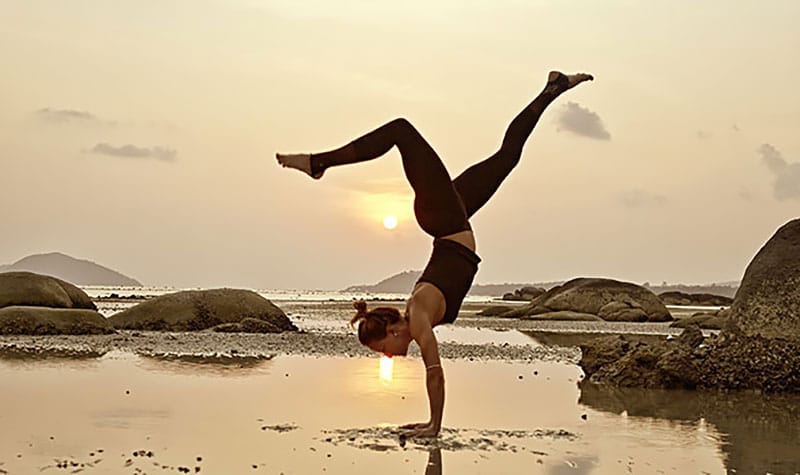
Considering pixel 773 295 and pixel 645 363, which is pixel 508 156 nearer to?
pixel 645 363

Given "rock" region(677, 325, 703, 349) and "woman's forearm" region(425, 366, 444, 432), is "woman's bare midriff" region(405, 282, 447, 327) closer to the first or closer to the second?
"woman's forearm" region(425, 366, 444, 432)

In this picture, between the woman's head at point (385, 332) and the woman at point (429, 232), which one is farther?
the woman's head at point (385, 332)

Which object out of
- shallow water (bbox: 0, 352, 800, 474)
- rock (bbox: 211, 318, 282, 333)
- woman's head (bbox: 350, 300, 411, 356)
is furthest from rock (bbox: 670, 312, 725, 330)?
woman's head (bbox: 350, 300, 411, 356)

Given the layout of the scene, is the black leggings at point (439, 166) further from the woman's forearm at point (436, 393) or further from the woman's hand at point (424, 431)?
the woman's hand at point (424, 431)

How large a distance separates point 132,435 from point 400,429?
236 cm

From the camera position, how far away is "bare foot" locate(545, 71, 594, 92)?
9.30m

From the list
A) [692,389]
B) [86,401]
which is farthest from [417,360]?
[86,401]

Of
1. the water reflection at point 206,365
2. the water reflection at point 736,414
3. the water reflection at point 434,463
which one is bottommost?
the water reflection at point 434,463

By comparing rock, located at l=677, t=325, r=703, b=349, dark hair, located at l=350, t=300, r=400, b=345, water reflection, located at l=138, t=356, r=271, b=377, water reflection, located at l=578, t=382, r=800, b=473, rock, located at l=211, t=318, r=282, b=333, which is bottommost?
water reflection, located at l=138, t=356, r=271, b=377

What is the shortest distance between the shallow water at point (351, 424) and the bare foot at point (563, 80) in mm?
3401

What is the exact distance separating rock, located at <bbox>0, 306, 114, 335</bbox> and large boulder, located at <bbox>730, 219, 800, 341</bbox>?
14.3 m

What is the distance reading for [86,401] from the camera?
32.6 feet

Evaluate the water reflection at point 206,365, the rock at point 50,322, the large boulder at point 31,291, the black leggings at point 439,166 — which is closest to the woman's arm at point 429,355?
the black leggings at point 439,166

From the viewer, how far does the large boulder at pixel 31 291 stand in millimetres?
24469
